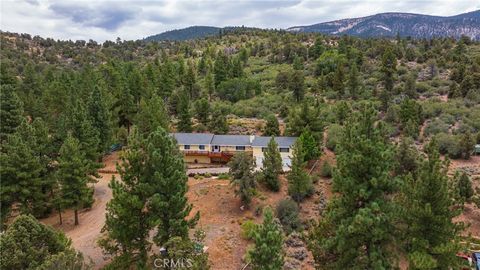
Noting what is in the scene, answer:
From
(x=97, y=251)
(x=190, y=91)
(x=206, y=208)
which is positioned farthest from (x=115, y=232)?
(x=190, y=91)

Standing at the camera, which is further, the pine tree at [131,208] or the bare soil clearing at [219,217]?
the bare soil clearing at [219,217]

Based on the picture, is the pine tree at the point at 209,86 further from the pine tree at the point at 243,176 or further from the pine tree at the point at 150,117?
the pine tree at the point at 243,176

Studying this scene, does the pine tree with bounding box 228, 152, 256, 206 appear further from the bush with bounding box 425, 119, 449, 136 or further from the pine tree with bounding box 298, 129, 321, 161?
the bush with bounding box 425, 119, 449, 136

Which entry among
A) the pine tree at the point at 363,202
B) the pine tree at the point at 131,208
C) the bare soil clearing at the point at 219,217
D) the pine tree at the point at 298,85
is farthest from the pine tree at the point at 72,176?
the pine tree at the point at 298,85

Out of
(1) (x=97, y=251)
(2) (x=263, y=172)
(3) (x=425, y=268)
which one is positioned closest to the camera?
(3) (x=425, y=268)

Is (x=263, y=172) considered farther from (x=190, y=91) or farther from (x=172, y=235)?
(x=190, y=91)

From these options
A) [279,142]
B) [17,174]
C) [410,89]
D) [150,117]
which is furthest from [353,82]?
[17,174]

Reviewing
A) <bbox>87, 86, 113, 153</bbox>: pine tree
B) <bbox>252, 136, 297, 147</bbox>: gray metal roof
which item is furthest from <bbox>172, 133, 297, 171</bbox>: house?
<bbox>87, 86, 113, 153</bbox>: pine tree
